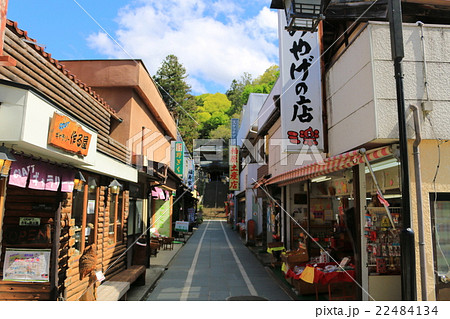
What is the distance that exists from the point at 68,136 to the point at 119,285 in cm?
492

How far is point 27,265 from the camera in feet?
19.8

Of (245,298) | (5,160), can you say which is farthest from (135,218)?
(5,160)

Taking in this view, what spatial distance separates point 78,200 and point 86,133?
97.9 inches

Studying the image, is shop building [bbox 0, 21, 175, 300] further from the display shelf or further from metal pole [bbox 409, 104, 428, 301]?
metal pole [bbox 409, 104, 428, 301]

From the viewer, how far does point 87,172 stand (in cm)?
830

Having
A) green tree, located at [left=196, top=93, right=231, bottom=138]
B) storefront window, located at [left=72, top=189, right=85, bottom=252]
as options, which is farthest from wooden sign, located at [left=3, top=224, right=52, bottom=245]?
green tree, located at [left=196, top=93, right=231, bottom=138]

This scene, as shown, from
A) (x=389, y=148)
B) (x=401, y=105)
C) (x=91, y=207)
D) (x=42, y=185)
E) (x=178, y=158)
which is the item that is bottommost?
(x=91, y=207)

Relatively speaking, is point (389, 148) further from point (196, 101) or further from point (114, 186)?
point (196, 101)

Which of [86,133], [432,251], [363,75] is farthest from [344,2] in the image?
[86,133]

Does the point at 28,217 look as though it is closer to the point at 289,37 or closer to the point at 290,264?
the point at 290,264

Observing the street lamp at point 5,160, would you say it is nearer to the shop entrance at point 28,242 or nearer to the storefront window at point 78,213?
the shop entrance at point 28,242

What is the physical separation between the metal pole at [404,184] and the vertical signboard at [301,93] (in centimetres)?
421

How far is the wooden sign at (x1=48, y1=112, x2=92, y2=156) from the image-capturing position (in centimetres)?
504

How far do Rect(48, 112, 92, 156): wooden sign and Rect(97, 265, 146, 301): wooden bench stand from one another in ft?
12.0
